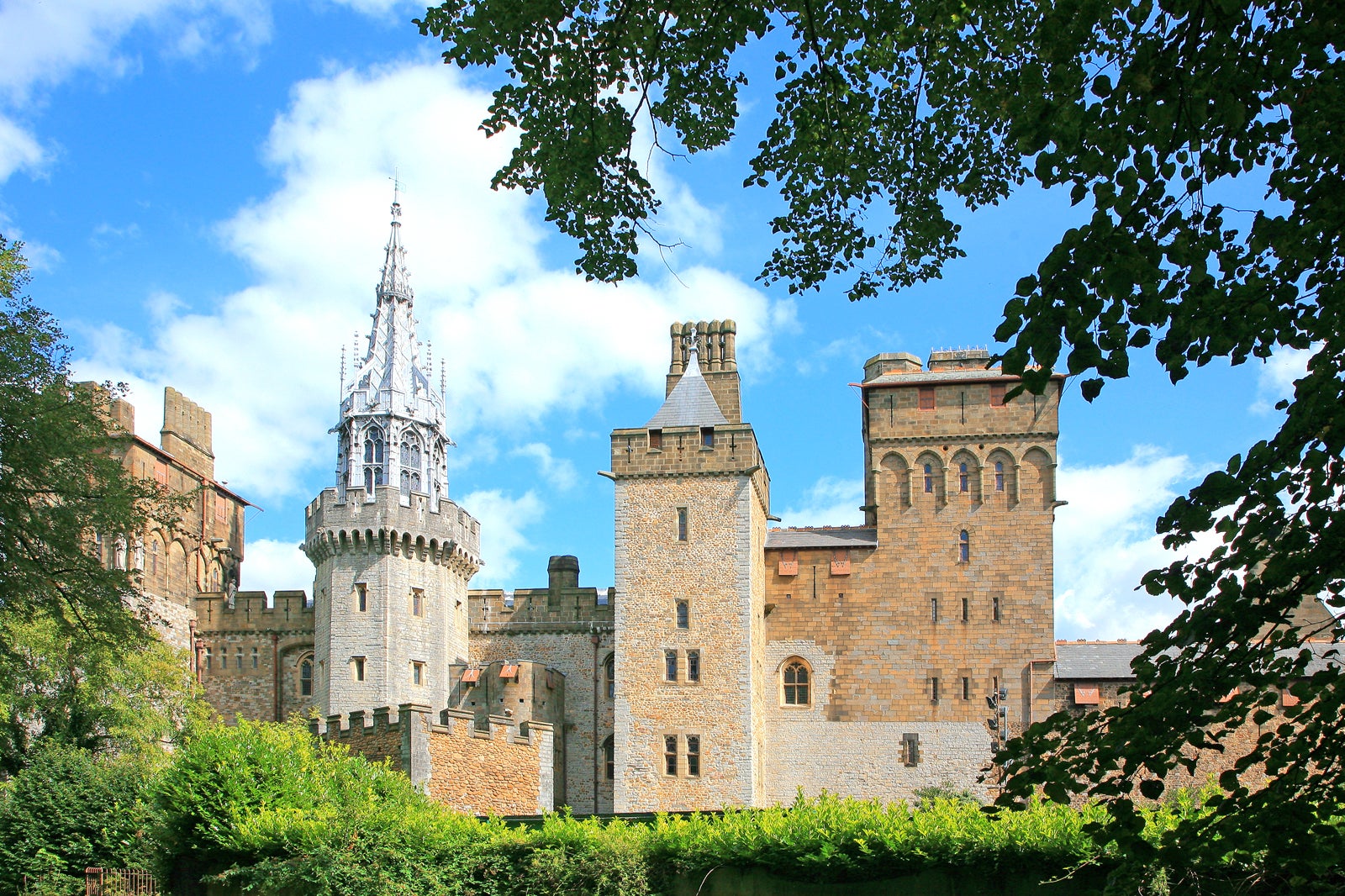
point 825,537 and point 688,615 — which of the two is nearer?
point 688,615

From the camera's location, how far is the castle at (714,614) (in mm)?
36688

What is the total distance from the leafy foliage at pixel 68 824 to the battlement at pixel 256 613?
598 inches

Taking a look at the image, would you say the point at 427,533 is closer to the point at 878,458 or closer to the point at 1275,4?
the point at 878,458

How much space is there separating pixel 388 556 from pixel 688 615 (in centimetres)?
1026

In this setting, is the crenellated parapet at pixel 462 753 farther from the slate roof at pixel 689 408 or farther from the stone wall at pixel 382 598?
the slate roof at pixel 689 408

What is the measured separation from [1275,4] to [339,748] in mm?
23060

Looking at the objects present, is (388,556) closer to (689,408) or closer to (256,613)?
(256,613)

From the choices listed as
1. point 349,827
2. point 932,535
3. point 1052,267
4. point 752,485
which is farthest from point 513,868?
point 932,535

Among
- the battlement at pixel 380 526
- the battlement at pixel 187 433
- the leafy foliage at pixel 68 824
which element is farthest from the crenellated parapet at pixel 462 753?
the battlement at pixel 187 433

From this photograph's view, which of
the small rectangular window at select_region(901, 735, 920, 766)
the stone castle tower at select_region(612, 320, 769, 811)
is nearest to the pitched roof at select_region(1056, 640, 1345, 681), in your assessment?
the small rectangular window at select_region(901, 735, 920, 766)

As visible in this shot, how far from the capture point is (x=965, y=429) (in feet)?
131

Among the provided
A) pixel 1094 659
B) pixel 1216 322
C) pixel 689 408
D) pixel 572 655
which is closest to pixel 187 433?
pixel 572 655

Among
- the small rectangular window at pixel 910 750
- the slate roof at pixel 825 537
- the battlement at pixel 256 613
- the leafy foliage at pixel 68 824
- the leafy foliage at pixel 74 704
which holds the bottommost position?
the leafy foliage at pixel 68 824

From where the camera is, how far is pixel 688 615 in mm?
36812
